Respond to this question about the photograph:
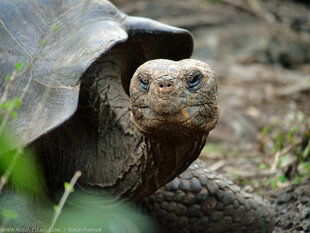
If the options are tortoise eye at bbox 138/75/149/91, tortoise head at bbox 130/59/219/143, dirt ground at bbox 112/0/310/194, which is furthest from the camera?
dirt ground at bbox 112/0/310/194

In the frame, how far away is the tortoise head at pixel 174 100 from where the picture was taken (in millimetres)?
2096

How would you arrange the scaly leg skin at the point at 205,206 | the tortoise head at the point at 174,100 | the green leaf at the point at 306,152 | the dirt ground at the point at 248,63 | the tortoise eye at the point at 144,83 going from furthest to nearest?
1. the dirt ground at the point at 248,63
2. the green leaf at the point at 306,152
3. the scaly leg skin at the point at 205,206
4. the tortoise eye at the point at 144,83
5. the tortoise head at the point at 174,100

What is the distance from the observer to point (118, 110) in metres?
2.86

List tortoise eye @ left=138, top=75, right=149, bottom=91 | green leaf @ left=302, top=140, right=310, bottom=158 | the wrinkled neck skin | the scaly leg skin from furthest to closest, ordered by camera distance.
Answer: green leaf @ left=302, top=140, right=310, bottom=158 < the scaly leg skin < the wrinkled neck skin < tortoise eye @ left=138, top=75, right=149, bottom=91

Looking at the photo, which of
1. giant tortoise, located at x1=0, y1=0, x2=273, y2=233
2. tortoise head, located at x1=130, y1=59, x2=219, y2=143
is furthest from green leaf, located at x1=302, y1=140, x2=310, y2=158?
tortoise head, located at x1=130, y1=59, x2=219, y2=143

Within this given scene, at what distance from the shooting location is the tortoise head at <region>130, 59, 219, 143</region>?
210 cm

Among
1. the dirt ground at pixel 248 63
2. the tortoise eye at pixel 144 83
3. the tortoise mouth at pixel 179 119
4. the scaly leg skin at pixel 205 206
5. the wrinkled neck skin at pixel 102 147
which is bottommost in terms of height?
the dirt ground at pixel 248 63

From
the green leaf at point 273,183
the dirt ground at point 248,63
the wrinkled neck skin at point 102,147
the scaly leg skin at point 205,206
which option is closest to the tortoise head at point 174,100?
the wrinkled neck skin at point 102,147

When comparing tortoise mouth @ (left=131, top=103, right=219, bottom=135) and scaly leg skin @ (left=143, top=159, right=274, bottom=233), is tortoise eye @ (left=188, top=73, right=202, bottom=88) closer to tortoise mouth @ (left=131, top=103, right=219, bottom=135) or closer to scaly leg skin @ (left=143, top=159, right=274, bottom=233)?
tortoise mouth @ (left=131, top=103, right=219, bottom=135)

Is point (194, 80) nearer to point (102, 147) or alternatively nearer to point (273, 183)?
point (102, 147)

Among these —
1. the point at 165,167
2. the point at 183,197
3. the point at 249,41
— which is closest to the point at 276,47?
the point at 249,41

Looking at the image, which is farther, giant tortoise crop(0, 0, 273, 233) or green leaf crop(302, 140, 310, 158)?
green leaf crop(302, 140, 310, 158)

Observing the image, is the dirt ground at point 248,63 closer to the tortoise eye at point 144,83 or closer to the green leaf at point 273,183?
the green leaf at point 273,183

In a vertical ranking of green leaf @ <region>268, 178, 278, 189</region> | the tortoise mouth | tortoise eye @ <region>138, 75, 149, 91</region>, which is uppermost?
tortoise eye @ <region>138, 75, 149, 91</region>
